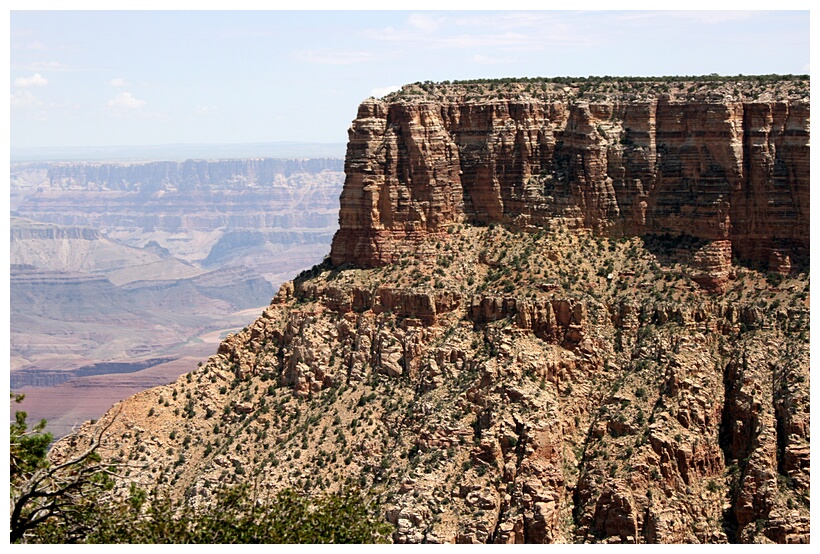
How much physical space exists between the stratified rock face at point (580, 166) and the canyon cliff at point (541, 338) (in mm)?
120

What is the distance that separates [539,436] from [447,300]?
10.4 meters

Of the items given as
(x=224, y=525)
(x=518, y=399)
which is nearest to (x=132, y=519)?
(x=224, y=525)

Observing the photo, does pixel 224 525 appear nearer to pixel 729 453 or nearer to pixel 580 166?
pixel 729 453

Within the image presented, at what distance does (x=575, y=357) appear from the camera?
3159 inches

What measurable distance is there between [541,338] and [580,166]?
1000 centimetres

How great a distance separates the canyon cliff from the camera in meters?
74.4

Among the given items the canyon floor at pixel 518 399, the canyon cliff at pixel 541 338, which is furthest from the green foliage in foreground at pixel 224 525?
the canyon cliff at pixel 541 338

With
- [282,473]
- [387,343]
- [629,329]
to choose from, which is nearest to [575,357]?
[629,329]

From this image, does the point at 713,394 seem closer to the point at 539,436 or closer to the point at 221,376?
the point at 539,436

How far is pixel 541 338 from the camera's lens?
80.9 meters

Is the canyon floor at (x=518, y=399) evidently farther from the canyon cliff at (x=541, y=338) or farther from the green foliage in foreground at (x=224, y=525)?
the green foliage in foreground at (x=224, y=525)

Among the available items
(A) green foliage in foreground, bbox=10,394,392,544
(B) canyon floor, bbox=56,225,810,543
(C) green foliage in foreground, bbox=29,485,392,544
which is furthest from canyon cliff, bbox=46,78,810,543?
(A) green foliage in foreground, bbox=10,394,392,544

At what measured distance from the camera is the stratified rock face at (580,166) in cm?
8219

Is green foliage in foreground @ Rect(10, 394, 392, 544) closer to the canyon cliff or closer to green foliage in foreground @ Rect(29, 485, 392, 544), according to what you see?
green foliage in foreground @ Rect(29, 485, 392, 544)
